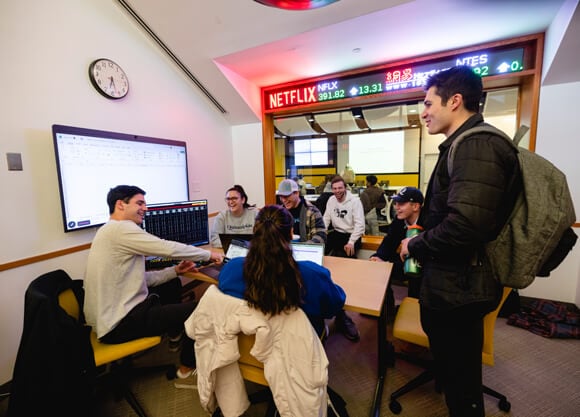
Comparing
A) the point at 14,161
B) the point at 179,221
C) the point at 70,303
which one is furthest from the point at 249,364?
the point at 14,161

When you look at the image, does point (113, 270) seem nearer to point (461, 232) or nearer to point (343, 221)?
point (461, 232)

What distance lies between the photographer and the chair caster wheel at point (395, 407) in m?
1.52

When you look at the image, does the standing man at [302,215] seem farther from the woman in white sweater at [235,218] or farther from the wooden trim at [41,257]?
the wooden trim at [41,257]

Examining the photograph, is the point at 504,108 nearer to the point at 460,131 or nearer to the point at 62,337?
the point at 460,131

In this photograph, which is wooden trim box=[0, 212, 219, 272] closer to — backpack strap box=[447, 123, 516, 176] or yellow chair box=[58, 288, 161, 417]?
yellow chair box=[58, 288, 161, 417]

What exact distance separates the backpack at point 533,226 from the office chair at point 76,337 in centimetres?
175

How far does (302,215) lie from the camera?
2.34m

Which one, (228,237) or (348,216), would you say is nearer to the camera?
(228,237)

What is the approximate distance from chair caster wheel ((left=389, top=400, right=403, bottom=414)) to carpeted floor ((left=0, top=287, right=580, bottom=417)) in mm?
24

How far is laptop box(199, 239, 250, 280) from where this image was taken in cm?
175

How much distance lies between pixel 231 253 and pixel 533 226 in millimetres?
1559

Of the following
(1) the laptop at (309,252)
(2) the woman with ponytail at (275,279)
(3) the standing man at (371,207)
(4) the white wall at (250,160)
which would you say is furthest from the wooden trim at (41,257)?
(3) the standing man at (371,207)

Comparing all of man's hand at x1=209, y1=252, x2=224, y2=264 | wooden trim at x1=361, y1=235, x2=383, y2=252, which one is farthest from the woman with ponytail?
wooden trim at x1=361, y1=235, x2=383, y2=252

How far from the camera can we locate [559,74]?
86.6 inches
